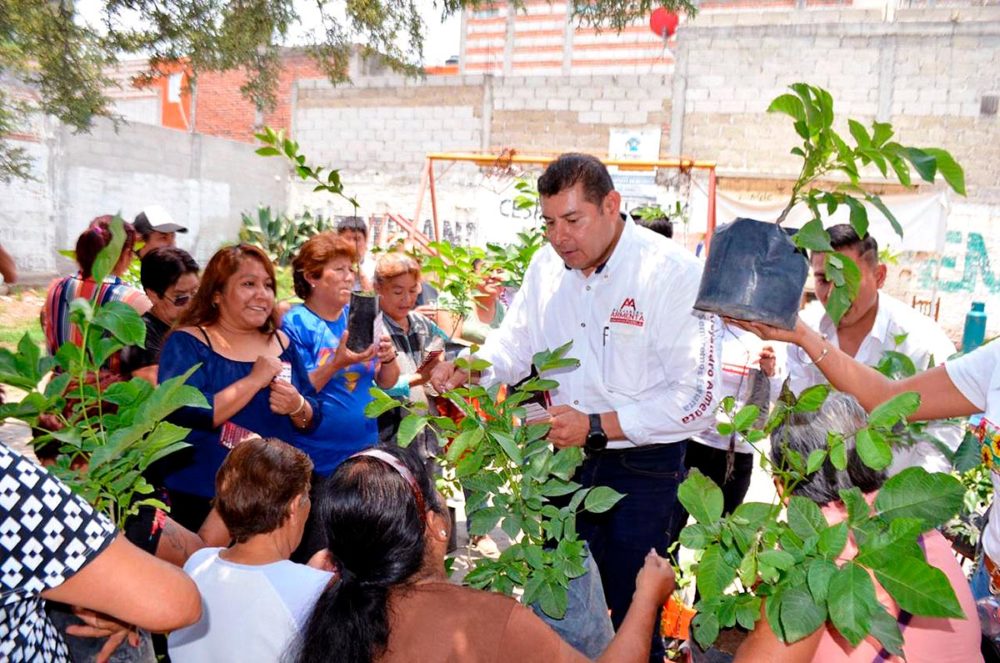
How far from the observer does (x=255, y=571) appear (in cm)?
197

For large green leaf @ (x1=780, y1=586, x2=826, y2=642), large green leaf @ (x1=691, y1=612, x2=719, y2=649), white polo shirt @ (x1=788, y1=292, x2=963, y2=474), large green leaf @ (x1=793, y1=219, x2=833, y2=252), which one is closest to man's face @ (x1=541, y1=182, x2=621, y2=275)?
white polo shirt @ (x1=788, y1=292, x2=963, y2=474)

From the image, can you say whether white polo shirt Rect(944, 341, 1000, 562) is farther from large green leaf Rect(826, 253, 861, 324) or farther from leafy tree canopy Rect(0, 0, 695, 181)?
leafy tree canopy Rect(0, 0, 695, 181)

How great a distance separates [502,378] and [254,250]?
1.07 meters

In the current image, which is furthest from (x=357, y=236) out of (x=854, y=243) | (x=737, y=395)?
(x=854, y=243)

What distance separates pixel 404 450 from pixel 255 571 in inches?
19.9

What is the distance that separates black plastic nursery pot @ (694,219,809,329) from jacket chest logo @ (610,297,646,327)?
2.57 ft

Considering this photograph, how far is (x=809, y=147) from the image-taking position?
1722 mm

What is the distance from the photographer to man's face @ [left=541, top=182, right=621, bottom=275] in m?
2.63

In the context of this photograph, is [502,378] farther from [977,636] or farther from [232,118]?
[232,118]

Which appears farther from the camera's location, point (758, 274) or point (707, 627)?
point (758, 274)

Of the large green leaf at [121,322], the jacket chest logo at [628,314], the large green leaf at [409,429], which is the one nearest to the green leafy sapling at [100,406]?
the large green leaf at [121,322]

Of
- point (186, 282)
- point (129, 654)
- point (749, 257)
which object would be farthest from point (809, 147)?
point (186, 282)

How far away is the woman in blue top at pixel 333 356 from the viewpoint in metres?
3.27

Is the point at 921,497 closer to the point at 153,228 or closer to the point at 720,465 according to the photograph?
the point at 720,465
